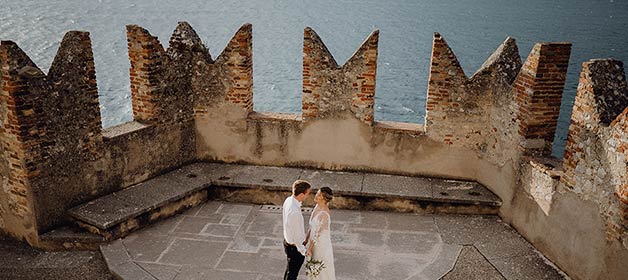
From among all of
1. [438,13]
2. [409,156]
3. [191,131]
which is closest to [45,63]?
[191,131]

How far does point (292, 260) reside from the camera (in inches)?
232

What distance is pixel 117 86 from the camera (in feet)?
98.4

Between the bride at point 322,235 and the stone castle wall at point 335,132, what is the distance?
3.12 m

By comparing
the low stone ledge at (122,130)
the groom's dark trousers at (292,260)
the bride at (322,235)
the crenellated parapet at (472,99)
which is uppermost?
the crenellated parapet at (472,99)

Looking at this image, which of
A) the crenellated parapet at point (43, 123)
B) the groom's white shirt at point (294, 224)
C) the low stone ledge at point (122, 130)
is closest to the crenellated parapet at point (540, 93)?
the groom's white shirt at point (294, 224)

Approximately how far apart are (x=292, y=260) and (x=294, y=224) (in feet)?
1.67

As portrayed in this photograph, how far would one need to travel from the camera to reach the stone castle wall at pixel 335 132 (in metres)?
6.26

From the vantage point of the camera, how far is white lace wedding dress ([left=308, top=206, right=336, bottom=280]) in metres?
5.58

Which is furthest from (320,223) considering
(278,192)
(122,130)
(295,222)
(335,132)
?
(122,130)

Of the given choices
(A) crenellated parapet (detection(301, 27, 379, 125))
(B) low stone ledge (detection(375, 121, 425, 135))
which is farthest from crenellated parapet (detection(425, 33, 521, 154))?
(A) crenellated parapet (detection(301, 27, 379, 125))

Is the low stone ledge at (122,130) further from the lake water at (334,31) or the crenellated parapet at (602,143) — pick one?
the lake water at (334,31)

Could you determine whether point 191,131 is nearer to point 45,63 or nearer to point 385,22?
point 45,63

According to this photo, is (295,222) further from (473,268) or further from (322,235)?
(473,268)

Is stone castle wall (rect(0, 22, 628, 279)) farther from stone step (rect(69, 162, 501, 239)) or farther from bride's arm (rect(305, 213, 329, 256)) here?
bride's arm (rect(305, 213, 329, 256))
